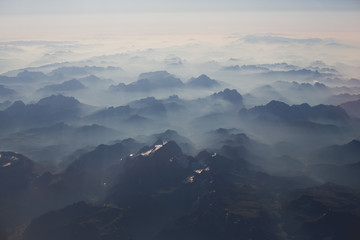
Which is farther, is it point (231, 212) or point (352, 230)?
point (231, 212)

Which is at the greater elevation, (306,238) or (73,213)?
(73,213)

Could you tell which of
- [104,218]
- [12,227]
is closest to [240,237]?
[104,218]

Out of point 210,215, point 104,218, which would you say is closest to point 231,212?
point 210,215

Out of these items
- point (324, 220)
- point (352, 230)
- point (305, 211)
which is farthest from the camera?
point (305, 211)

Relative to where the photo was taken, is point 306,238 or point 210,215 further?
point 210,215

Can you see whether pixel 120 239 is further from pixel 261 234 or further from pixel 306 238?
pixel 306 238

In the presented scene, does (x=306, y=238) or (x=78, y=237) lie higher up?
(x=78, y=237)

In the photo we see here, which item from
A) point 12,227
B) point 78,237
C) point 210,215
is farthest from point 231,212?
point 12,227

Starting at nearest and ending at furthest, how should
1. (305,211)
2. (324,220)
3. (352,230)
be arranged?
(352,230) → (324,220) → (305,211)

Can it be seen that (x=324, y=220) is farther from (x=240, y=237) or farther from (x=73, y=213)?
(x=73, y=213)
